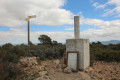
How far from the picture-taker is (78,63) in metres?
6.27

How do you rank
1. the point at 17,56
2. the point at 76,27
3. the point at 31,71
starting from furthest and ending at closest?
the point at 17,56 < the point at 76,27 < the point at 31,71

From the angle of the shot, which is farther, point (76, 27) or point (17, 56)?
point (17, 56)

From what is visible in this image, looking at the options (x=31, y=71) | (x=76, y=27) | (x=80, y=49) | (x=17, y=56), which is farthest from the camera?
(x=17, y=56)

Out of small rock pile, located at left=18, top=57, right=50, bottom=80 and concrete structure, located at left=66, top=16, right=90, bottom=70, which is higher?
concrete structure, located at left=66, top=16, right=90, bottom=70

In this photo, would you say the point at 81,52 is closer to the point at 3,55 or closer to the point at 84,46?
the point at 84,46

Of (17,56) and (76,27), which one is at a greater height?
(76,27)

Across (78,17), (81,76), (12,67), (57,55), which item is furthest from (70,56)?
(57,55)

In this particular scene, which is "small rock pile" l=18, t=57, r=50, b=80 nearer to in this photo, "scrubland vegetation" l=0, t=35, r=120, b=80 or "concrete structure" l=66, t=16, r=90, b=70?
"scrubland vegetation" l=0, t=35, r=120, b=80

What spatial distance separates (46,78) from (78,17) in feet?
12.8

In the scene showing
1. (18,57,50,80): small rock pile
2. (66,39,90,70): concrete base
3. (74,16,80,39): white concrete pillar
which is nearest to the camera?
(18,57,50,80): small rock pile

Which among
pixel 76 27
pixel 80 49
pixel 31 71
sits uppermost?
pixel 76 27

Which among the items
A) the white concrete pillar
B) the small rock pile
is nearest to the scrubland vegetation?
the small rock pile

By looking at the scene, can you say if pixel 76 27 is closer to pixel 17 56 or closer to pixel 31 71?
pixel 31 71

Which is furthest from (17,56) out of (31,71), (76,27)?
(76,27)
